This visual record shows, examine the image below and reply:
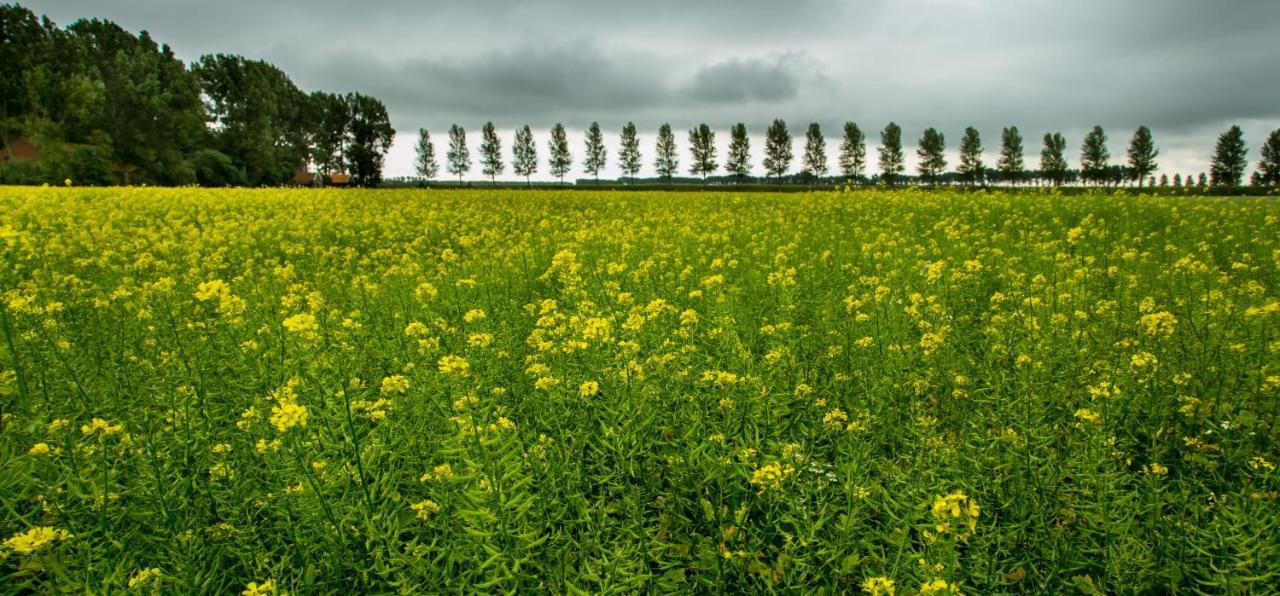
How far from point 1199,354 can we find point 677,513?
172 inches

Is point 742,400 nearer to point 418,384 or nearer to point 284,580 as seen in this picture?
point 418,384

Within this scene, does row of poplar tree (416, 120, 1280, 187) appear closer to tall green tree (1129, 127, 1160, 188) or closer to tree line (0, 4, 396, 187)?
tall green tree (1129, 127, 1160, 188)

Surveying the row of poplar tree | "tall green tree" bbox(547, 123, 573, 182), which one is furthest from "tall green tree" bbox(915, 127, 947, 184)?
"tall green tree" bbox(547, 123, 573, 182)

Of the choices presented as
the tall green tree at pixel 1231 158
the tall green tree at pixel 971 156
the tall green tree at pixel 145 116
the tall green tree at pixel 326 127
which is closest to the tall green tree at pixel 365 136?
the tall green tree at pixel 326 127

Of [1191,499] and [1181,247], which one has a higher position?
[1181,247]

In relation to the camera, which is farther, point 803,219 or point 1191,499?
point 803,219

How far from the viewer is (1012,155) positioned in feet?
325

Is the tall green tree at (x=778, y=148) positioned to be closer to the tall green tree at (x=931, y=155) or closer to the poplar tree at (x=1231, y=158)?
the tall green tree at (x=931, y=155)

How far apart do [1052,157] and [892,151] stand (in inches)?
1225

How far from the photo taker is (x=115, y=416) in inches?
143

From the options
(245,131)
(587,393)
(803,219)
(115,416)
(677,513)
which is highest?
(245,131)

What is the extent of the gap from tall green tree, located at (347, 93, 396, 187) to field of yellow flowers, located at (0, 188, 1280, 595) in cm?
8051

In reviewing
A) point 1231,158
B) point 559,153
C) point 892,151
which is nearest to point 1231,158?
point 1231,158

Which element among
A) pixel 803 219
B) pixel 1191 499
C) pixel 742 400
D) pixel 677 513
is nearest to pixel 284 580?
pixel 677 513
